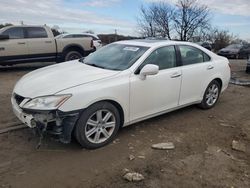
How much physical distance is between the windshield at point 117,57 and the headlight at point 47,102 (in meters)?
1.19

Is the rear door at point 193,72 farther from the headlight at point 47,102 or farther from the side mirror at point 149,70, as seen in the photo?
the headlight at point 47,102

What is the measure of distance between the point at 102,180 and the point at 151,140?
1385 mm

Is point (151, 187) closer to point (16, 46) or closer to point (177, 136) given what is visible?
point (177, 136)

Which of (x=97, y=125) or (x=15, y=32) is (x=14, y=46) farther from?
(x=97, y=125)

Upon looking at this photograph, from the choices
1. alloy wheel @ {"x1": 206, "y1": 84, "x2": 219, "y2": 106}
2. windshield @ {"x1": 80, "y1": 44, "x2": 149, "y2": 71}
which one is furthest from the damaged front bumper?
alloy wheel @ {"x1": 206, "y1": 84, "x2": 219, "y2": 106}

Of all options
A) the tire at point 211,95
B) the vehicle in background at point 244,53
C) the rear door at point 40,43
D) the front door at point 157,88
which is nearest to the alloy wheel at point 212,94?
the tire at point 211,95

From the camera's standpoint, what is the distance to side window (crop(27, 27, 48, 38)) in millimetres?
11206

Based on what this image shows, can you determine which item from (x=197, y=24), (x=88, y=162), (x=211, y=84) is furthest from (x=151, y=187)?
(x=197, y=24)

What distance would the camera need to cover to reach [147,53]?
16.0 feet

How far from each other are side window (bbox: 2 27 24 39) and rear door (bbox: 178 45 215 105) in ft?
24.9

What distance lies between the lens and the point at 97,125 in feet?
13.8

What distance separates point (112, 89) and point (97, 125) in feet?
1.87

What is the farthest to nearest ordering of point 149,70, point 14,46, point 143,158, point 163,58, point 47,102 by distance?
1. point 14,46
2. point 163,58
3. point 149,70
4. point 143,158
5. point 47,102

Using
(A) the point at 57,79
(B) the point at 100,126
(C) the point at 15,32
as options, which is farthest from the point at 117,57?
(C) the point at 15,32
